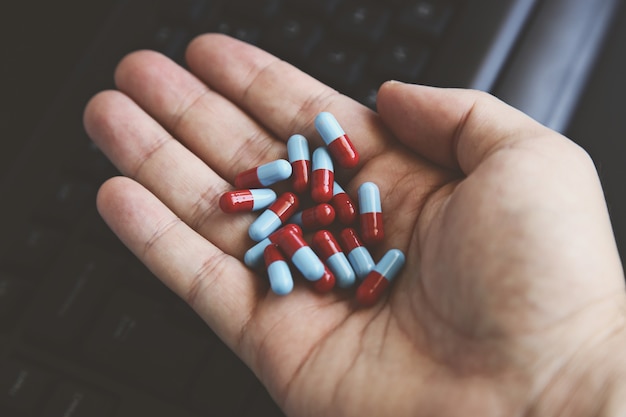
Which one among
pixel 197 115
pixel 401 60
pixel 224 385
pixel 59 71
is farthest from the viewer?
pixel 59 71

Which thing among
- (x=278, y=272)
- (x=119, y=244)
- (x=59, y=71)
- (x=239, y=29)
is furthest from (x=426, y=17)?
(x=59, y=71)

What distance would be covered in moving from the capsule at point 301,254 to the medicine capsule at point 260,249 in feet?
0.04

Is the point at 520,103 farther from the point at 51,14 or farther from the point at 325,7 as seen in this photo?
the point at 51,14

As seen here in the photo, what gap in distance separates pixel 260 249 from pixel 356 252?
0.21 meters

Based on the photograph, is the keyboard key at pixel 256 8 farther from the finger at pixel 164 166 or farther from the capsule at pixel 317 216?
the capsule at pixel 317 216

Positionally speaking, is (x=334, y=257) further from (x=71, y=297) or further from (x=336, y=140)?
(x=71, y=297)

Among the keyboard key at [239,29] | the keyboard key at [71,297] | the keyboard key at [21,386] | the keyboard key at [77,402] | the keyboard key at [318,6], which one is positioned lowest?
the keyboard key at [21,386]

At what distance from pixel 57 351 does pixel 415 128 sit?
88 centimetres

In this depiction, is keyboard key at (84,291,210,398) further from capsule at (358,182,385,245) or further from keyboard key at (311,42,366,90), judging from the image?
keyboard key at (311,42,366,90)

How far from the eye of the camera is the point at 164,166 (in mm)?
1491

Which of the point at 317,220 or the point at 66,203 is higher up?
the point at 317,220

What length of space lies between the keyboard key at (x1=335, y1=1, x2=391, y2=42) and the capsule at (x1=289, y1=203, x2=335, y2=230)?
1.36 feet

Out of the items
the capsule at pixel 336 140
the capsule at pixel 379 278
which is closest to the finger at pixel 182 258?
the capsule at pixel 379 278

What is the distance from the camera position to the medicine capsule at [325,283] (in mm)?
1317
